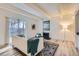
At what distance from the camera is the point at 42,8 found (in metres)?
2.15

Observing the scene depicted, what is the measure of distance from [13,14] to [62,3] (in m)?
1.03

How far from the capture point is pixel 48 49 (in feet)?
7.12

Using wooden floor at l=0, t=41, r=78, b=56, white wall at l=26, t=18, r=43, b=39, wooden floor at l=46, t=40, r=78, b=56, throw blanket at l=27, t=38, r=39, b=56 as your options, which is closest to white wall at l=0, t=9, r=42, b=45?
white wall at l=26, t=18, r=43, b=39

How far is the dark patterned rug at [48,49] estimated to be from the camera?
2148 mm

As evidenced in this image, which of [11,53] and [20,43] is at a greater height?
[20,43]

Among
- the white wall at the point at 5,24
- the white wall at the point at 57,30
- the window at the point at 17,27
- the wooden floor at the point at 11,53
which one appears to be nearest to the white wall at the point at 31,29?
the white wall at the point at 5,24

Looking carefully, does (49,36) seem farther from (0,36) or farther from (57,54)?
(0,36)

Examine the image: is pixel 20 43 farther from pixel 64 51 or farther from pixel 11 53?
pixel 64 51

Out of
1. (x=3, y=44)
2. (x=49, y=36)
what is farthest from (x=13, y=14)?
(x=49, y=36)

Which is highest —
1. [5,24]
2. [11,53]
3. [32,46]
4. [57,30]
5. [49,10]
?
[49,10]

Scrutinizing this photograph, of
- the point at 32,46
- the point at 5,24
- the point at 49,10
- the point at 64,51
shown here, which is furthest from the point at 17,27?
the point at 64,51

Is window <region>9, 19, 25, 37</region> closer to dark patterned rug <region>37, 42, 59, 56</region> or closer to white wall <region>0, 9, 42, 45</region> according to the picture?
white wall <region>0, 9, 42, 45</region>

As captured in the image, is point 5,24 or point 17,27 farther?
point 17,27

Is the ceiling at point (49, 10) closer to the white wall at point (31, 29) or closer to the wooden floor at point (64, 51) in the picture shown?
the white wall at point (31, 29)
